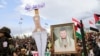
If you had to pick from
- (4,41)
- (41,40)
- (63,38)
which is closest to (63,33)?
(63,38)

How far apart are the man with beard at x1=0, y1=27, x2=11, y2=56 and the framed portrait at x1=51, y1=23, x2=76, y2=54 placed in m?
1.40

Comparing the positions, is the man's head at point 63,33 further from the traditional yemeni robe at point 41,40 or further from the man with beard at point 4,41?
the man with beard at point 4,41

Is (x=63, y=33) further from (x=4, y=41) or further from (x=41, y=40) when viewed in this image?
(x=4, y=41)

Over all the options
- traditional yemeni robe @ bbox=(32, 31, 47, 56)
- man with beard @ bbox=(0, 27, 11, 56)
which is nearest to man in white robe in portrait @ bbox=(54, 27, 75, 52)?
traditional yemeni robe @ bbox=(32, 31, 47, 56)

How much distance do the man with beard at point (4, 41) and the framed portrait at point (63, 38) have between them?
1.40 meters

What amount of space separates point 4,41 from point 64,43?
1614 mm

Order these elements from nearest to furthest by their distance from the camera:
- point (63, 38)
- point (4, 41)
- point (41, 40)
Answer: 1. point (4, 41)
2. point (41, 40)
3. point (63, 38)

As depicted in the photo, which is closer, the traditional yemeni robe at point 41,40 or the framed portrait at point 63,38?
the traditional yemeni robe at point 41,40

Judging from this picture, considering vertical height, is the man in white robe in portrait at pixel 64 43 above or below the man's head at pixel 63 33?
below

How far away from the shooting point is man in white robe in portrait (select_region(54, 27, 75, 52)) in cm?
741

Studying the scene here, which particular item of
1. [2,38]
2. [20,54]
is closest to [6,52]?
[2,38]

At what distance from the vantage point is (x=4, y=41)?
664cm

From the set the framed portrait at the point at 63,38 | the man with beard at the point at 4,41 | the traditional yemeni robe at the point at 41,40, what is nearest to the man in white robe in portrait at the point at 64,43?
the framed portrait at the point at 63,38

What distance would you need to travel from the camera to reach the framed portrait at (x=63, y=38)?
24.3 ft
